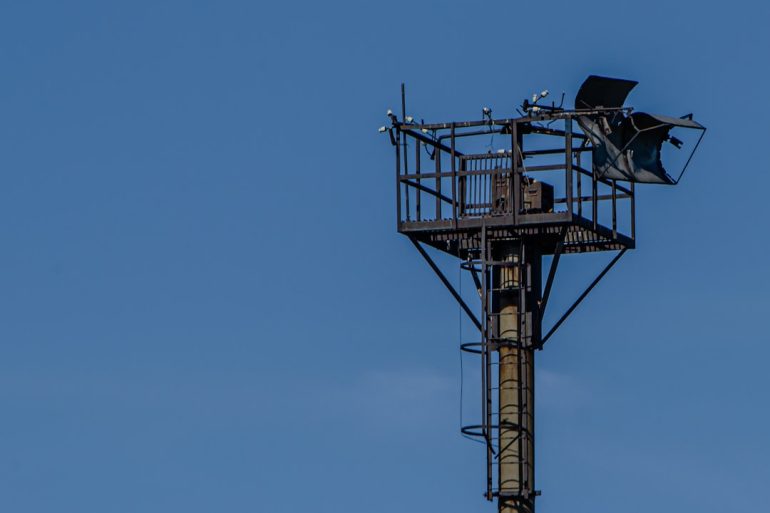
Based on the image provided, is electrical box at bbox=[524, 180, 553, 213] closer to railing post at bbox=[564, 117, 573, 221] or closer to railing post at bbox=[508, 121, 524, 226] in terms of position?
railing post at bbox=[508, 121, 524, 226]

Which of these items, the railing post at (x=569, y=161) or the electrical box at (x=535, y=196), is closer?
the railing post at (x=569, y=161)

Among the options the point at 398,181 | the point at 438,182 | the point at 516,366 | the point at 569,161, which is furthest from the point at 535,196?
the point at 516,366

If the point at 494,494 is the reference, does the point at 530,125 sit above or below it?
above

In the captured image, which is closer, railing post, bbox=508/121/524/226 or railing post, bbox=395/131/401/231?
railing post, bbox=508/121/524/226

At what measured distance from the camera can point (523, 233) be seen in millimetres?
71188

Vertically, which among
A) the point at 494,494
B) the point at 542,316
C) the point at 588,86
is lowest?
the point at 494,494

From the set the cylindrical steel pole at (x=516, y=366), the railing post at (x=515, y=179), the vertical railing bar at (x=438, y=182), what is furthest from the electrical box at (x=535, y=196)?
the vertical railing bar at (x=438, y=182)

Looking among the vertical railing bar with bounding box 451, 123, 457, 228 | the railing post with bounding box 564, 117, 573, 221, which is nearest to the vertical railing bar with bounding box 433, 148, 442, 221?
the vertical railing bar with bounding box 451, 123, 457, 228

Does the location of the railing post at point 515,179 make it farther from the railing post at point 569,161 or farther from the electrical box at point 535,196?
the railing post at point 569,161

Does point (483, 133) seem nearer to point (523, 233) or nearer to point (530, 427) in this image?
point (523, 233)

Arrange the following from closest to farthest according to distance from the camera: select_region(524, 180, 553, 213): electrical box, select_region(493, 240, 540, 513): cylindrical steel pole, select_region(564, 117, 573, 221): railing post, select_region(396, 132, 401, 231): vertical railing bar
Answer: select_region(564, 117, 573, 221): railing post
select_region(493, 240, 540, 513): cylindrical steel pole
select_region(524, 180, 553, 213): electrical box
select_region(396, 132, 401, 231): vertical railing bar

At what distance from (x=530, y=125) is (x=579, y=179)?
6.02 ft

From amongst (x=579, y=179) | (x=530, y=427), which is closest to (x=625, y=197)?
(x=579, y=179)

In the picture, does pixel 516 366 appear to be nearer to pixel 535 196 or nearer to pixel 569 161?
pixel 535 196
